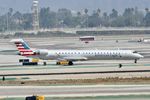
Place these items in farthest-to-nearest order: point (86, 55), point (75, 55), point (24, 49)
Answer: point (24, 49)
point (75, 55)
point (86, 55)

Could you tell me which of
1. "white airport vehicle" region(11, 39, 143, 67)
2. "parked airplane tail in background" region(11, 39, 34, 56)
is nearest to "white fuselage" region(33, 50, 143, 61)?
"white airport vehicle" region(11, 39, 143, 67)

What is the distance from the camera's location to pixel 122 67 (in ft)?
306

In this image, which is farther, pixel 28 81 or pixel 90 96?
pixel 28 81

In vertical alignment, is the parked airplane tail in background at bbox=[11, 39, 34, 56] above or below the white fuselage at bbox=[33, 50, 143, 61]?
above

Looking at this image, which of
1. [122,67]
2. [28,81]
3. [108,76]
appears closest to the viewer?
[28,81]

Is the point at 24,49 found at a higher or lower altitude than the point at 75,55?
higher

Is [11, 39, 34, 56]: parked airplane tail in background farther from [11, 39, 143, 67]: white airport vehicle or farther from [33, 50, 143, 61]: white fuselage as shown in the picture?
[33, 50, 143, 61]: white fuselage

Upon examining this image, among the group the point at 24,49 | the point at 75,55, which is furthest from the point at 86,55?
the point at 24,49

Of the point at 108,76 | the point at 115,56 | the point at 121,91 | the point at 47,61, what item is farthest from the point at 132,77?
the point at 47,61

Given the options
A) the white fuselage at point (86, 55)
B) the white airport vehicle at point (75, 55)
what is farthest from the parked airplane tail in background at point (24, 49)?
the white fuselage at point (86, 55)

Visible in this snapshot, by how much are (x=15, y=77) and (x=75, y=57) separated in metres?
23.9

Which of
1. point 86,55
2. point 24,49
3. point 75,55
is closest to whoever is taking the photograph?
point 86,55

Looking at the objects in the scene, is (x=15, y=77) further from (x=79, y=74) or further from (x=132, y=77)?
(x=132, y=77)

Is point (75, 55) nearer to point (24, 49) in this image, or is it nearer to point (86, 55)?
point (86, 55)
